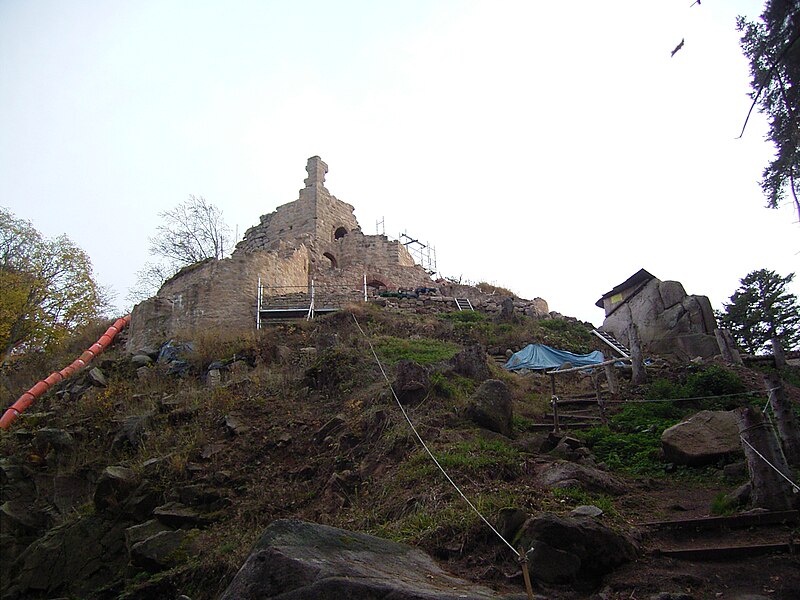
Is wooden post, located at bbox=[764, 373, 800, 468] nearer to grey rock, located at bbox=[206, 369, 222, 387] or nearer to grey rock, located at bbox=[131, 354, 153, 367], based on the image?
grey rock, located at bbox=[206, 369, 222, 387]

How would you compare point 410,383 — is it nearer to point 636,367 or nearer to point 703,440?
point 703,440

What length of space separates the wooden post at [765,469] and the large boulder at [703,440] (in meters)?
1.85

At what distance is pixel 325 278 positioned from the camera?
74.0 feet

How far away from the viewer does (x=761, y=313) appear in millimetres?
23281

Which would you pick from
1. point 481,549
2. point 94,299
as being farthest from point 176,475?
point 94,299

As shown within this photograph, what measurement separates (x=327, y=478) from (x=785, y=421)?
19.5 ft

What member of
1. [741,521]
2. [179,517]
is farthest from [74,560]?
[741,521]

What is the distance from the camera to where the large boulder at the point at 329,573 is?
3.78 m

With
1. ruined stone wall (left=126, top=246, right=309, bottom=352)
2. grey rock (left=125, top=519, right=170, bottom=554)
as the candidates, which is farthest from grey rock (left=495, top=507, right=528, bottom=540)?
ruined stone wall (left=126, top=246, right=309, bottom=352)

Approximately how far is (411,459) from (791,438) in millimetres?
4709

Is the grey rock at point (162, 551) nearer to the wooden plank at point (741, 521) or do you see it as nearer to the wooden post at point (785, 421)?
the wooden plank at point (741, 521)

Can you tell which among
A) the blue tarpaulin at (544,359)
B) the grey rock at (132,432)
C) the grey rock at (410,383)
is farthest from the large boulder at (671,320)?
the grey rock at (132,432)

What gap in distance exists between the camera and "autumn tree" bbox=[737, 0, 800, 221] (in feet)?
16.3

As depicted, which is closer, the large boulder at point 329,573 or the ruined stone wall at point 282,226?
the large boulder at point 329,573
